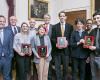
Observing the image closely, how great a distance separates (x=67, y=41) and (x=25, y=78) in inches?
52.0

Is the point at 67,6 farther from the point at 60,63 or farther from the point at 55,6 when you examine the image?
the point at 60,63

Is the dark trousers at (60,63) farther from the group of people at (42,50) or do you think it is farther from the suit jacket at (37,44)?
the suit jacket at (37,44)

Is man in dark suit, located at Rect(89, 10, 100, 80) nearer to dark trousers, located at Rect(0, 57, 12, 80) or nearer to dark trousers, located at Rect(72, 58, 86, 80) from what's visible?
dark trousers, located at Rect(72, 58, 86, 80)

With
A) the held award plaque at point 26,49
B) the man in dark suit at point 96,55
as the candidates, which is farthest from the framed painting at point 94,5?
the held award plaque at point 26,49

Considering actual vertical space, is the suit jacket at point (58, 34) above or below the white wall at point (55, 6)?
below

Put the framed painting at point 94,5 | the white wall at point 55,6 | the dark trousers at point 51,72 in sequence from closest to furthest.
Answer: the dark trousers at point 51,72
the white wall at point 55,6
the framed painting at point 94,5

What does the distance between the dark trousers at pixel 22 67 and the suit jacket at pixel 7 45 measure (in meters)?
0.22

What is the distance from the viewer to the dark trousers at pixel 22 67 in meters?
4.99

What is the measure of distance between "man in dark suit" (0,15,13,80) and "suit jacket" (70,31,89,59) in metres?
1.43

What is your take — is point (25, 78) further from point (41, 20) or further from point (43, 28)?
point (41, 20)

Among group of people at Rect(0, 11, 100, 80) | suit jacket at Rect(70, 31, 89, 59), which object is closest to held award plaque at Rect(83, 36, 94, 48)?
group of people at Rect(0, 11, 100, 80)

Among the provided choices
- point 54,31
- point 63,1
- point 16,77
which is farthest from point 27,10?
point 16,77

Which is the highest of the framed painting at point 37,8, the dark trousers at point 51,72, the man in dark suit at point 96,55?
the framed painting at point 37,8

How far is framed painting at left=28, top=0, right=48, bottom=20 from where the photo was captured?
7809 mm
